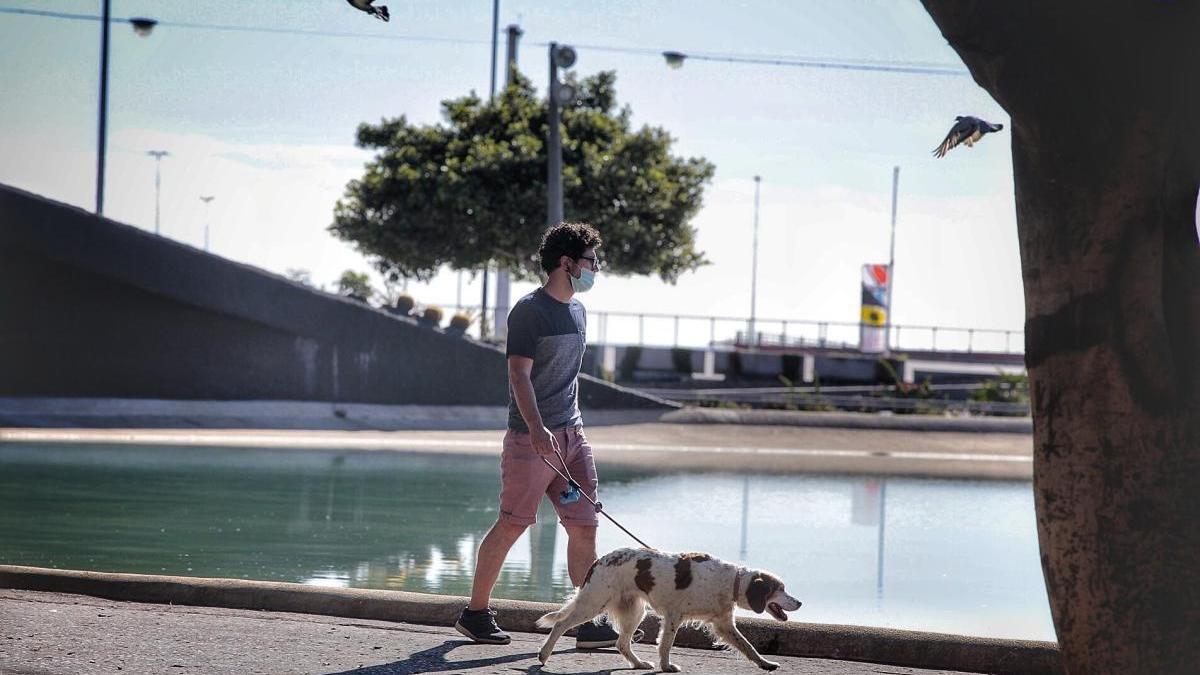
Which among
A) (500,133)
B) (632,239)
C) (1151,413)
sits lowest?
(1151,413)

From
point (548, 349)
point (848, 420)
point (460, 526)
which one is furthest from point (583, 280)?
point (848, 420)

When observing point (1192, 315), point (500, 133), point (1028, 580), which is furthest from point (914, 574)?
point (500, 133)

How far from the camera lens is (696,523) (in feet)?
43.9

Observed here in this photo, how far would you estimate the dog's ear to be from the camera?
592 centimetres

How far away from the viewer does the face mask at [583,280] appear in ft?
22.0

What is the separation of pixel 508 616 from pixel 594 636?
0.63 m

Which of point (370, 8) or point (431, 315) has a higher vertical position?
point (370, 8)

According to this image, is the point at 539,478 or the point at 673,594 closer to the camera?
the point at 673,594

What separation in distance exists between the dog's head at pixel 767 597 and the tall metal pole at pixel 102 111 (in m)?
30.4

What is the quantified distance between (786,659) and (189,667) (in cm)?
243

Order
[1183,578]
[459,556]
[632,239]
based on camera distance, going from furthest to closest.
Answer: [632,239]
[459,556]
[1183,578]

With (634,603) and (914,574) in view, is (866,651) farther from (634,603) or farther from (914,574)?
(914,574)

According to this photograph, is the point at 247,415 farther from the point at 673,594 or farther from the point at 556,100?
the point at 673,594

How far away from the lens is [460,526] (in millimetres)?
12867
